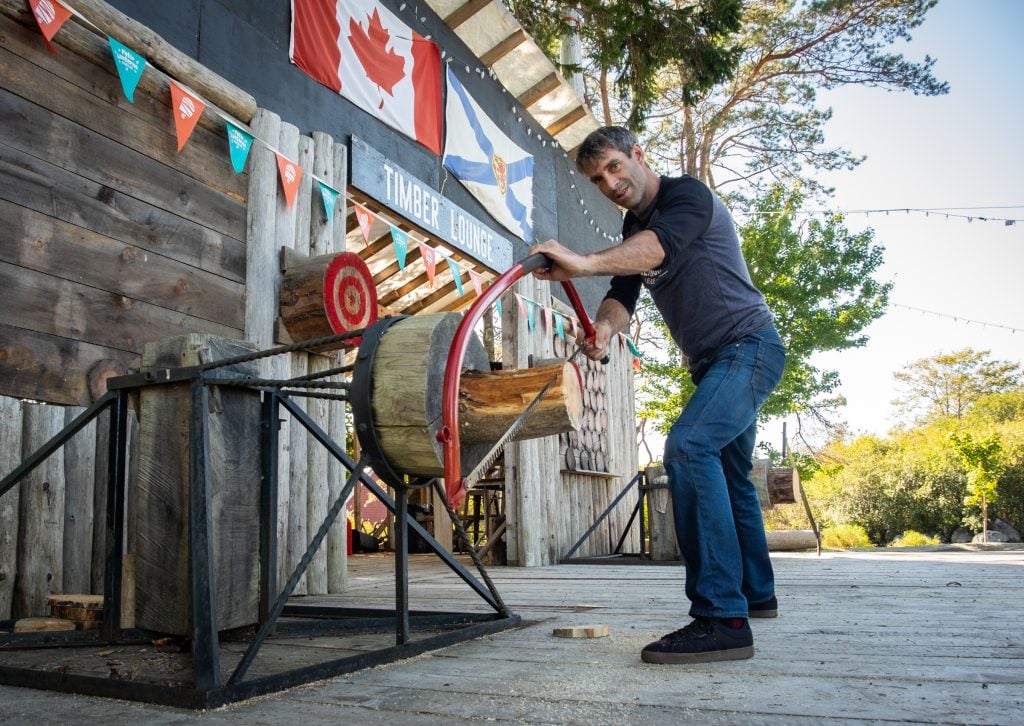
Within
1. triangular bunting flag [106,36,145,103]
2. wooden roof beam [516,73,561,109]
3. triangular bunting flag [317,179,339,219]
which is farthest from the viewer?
wooden roof beam [516,73,561,109]

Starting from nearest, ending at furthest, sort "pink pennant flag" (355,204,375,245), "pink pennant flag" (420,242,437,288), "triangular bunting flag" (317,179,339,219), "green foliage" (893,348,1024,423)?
"triangular bunting flag" (317,179,339,219)
"pink pennant flag" (355,204,375,245)
"pink pennant flag" (420,242,437,288)
"green foliage" (893,348,1024,423)

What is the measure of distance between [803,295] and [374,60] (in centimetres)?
1355

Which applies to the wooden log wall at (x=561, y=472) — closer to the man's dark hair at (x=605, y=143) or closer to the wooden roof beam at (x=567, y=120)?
the wooden roof beam at (x=567, y=120)

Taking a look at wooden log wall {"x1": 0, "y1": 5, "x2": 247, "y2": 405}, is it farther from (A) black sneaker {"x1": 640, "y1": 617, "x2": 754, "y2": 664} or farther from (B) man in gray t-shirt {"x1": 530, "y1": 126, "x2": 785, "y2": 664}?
(A) black sneaker {"x1": 640, "y1": 617, "x2": 754, "y2": 664}

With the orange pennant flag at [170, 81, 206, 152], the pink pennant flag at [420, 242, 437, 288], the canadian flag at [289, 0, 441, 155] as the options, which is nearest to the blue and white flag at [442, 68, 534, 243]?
the canadian flag at [289, 0, 441, 155]

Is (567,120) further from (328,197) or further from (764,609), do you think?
(764,609)

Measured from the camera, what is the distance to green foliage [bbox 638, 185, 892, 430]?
16.6 m

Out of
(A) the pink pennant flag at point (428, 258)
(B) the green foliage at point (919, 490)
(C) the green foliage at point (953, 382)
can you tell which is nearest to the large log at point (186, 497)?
(A) the pink pennant flag at point (428, 258)

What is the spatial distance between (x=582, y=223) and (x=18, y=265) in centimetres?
725

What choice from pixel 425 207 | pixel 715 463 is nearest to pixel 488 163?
pixel 425 207

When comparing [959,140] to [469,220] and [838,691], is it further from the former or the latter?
[838,691]

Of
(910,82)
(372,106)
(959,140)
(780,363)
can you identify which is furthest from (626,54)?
(959,140)

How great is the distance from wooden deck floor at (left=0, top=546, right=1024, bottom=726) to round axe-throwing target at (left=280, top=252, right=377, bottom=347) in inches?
79.2

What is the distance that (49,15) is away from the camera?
3.11 meters
